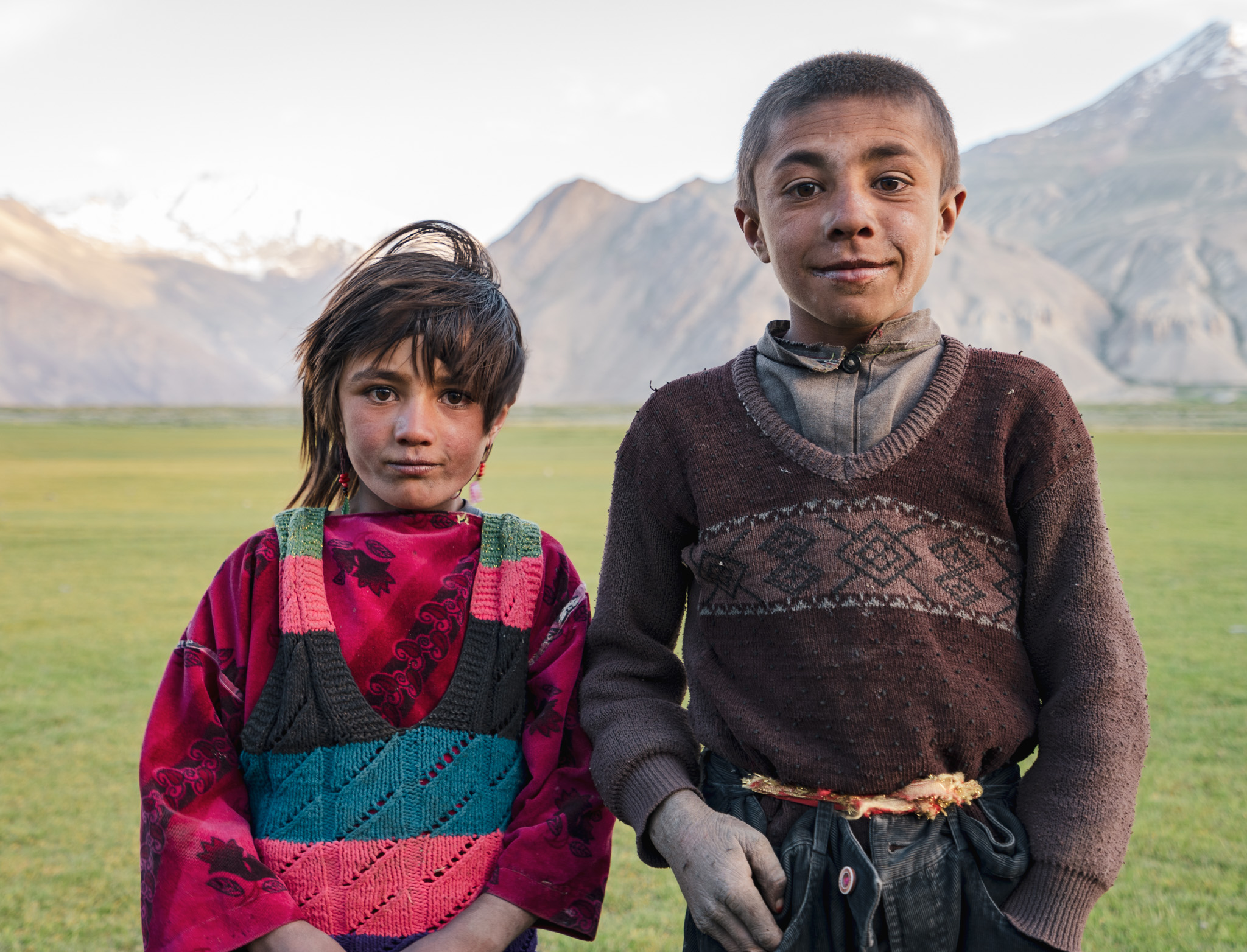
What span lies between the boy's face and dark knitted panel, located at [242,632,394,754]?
913mm

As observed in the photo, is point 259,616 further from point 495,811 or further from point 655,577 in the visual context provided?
point 655,577

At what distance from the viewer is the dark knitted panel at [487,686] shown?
5.49ft

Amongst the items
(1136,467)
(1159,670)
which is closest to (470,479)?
(1159,670)

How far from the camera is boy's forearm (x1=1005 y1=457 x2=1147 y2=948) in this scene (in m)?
1.33

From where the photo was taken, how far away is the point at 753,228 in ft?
5.69

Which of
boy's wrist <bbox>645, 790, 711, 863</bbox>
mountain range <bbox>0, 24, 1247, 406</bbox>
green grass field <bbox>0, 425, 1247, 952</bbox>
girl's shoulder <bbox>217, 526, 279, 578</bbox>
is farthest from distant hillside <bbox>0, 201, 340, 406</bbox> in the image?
boy's wrist <bbox>645, 790, 711, 863</bbox>

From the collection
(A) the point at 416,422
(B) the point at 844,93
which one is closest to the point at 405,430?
(A) the point at 416,422

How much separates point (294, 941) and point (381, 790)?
24 cm

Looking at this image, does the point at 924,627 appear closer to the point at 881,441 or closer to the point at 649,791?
the point at 881,441

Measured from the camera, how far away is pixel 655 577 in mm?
1658

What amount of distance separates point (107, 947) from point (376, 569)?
1933mm

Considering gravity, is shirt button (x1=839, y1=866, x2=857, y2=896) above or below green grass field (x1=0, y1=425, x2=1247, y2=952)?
above

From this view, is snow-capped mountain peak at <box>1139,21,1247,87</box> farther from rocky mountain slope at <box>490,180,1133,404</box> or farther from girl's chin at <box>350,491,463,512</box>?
girl's chin at <box>350,491,463,512</box>

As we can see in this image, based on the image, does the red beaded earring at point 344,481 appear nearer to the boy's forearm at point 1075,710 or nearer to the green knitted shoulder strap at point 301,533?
the green knitted shoulder strap at point 301,533
